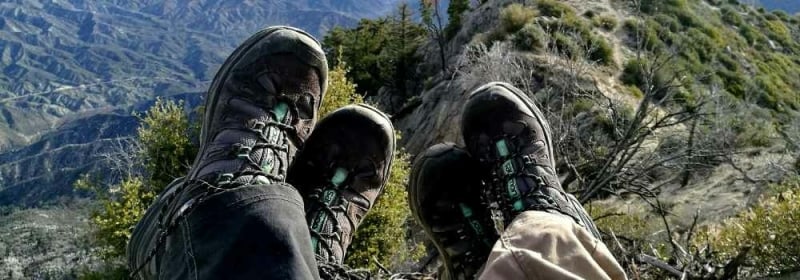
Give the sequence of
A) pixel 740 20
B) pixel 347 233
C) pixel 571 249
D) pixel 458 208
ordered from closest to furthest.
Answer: pixel 571 249 < pixel 347 233 < pixel 458 208 < pixel 740 20

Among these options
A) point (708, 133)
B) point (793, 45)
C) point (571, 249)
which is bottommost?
point (793, 45)

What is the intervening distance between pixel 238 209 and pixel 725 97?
46.4 ft

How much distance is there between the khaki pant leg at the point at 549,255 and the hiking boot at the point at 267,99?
0.91 metres

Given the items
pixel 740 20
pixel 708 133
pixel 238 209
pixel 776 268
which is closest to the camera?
pixel 238 209

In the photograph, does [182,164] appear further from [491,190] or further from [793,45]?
[793,45]

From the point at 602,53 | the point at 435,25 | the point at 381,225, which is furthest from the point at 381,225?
the point at 435,25

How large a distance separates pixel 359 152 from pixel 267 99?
57cm

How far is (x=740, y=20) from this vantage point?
22.1 m

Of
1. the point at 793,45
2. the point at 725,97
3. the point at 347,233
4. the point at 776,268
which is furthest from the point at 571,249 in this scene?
the point at 793,45

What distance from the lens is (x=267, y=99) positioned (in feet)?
9.61

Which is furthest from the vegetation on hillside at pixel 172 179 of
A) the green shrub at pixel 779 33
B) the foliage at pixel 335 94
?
the green shrub at pixel 779 33

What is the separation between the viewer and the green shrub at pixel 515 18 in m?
15.7

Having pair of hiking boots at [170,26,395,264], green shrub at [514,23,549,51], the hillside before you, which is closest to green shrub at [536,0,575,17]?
the hillside

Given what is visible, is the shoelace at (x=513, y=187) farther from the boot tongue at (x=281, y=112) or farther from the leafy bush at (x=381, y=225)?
the leafy bush at (x=381, y=225)
